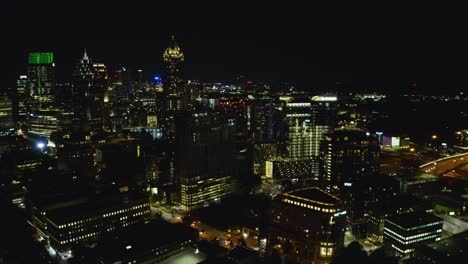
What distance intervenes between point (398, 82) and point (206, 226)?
79798 mm

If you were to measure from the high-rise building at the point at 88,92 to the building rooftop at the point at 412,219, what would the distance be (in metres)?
52.2

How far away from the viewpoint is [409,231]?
27328mm

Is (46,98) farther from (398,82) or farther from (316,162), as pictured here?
(398,82)

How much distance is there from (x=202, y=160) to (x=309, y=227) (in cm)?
1594

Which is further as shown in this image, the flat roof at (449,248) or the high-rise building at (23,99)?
the high-rise building at (23,99)

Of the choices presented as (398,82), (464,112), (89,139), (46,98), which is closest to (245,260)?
(89,139)

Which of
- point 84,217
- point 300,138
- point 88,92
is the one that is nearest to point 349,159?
A: point 300,138

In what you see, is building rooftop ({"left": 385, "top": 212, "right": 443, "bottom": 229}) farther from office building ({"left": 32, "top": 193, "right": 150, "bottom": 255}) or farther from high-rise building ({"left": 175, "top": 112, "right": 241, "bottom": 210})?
office building ({"left": 32, "top": 193, "right": 150, "bottom": 255})

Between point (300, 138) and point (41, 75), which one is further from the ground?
point (41, 75)

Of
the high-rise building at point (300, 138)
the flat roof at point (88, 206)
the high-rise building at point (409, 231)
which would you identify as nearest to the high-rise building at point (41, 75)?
the high-rise building at point (300, 138)

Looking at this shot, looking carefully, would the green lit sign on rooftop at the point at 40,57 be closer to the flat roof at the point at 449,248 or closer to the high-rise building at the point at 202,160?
the high-rise building at the point at 202,160

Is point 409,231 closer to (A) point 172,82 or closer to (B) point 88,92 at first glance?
(A) point 172,82

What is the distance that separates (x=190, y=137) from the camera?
1528 inches

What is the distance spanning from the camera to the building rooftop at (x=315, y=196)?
26.4m
